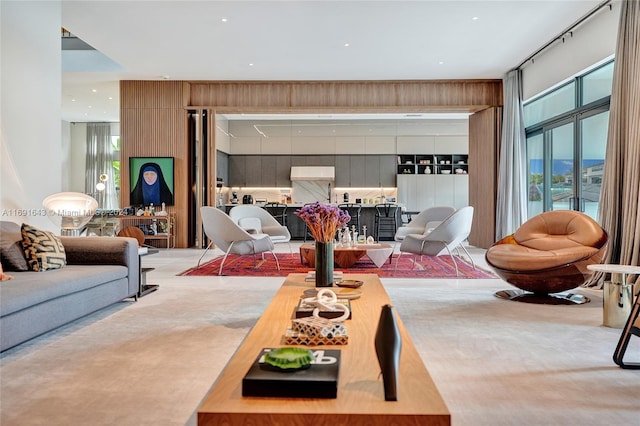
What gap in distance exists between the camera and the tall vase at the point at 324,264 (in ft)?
9.27

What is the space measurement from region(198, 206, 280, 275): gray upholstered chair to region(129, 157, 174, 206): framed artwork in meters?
3.41

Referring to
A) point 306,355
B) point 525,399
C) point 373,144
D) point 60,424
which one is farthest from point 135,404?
point 373,144

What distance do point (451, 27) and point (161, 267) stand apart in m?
5.11

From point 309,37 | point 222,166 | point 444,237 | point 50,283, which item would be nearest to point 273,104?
point 309,37

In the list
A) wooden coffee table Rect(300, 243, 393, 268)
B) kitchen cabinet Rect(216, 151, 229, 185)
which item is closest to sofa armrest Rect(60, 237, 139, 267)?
wooden coffee table Rect(300, 243, 393, 268)

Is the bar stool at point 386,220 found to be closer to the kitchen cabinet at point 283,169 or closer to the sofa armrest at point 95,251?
Answer: the kitchen cabinet at point 283,169

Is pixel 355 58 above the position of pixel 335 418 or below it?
above

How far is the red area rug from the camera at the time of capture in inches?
225

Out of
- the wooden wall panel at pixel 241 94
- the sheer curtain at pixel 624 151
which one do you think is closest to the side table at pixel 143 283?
the sheer curtain at pixel 624 151

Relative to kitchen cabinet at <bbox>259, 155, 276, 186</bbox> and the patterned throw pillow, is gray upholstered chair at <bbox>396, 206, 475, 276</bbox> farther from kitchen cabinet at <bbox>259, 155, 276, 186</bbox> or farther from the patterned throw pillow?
kitchen cabinet at <bbox>259, 155, 276, 186</bbox>

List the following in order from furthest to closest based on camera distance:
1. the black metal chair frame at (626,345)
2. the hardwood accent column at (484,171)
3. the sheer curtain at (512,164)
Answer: the hardwood accent column at (484,171) < the sheer curtain at (512,164) < the black metal chair frame at (626,345)

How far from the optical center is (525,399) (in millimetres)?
2059

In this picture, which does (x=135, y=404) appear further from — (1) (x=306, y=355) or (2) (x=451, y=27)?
(2) (x=451, y=27)

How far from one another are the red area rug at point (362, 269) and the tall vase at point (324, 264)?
110 inches
